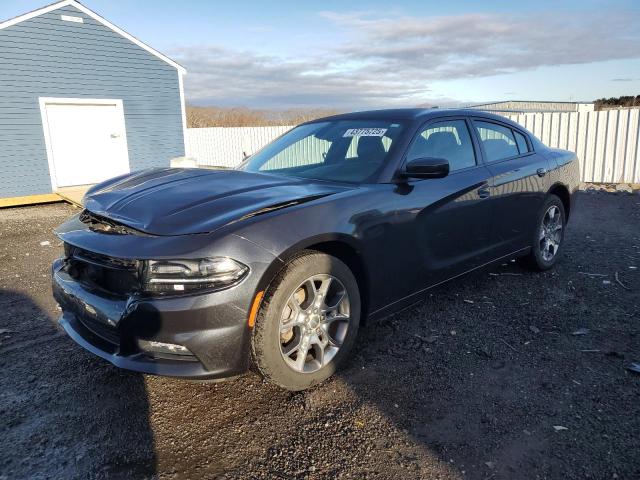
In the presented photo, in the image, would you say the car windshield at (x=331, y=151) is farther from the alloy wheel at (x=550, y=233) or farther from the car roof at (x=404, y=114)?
the alloy wheel at (x=550, y=233)

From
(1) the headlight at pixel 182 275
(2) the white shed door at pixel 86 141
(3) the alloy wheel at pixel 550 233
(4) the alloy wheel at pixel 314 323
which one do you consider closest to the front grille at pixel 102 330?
(1) the headlight at pixel 182 275

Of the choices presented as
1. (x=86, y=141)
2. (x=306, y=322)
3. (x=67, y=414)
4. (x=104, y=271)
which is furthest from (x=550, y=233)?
(x=86, y=141)

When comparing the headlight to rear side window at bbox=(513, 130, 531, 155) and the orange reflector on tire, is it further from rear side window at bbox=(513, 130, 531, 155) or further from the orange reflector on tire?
rear side window at bbox=(513, 130, 531, 155)

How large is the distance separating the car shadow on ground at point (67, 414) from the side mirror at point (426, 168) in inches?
88.0

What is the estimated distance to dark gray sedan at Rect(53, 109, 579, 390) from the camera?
7.87 ft

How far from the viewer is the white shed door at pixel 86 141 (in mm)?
12594

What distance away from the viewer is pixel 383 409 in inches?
108

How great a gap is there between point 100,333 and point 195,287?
0.72 m

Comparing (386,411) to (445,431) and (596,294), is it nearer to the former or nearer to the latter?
(445,431)

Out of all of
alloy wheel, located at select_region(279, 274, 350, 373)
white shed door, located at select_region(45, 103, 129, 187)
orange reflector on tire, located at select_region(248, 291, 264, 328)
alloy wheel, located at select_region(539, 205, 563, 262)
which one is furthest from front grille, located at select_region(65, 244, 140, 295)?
white shed door, located at select_region(45, 103, 129, 187)

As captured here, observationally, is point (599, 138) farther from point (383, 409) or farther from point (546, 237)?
point (383, 409)

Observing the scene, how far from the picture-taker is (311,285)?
2.79 meters

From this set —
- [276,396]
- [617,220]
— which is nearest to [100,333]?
[276,396]

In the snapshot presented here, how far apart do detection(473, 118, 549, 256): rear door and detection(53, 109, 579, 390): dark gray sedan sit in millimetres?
23
